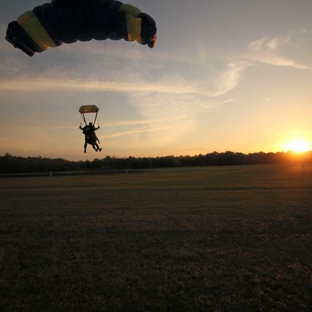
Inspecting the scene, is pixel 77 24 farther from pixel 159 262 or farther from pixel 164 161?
pixel 164 161

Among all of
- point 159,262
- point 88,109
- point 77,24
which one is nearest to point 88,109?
point 88,109

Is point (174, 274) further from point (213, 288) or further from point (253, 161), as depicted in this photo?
point (253, 161)

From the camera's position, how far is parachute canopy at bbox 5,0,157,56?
1017 cm

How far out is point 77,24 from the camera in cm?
1093

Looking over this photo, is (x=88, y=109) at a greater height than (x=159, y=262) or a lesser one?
greater

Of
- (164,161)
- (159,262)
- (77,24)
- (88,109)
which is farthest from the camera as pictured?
(164,161)

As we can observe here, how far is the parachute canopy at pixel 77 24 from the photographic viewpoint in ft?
33.4

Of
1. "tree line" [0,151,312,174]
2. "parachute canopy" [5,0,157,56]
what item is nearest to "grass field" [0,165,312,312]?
Answer: "parachute canopy" [5,0,157,56]

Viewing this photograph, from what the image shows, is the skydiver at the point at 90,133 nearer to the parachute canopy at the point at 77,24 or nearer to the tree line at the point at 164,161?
the parachute canopy at the point at 77,24

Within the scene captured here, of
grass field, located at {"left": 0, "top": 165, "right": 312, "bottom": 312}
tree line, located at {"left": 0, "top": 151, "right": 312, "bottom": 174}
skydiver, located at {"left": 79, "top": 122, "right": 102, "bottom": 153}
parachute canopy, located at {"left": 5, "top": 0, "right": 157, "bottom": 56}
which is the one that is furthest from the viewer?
tree line, located at {"left": 0, "top": 151, "right": 312, "bottom": 174}

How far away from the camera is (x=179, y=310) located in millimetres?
5410

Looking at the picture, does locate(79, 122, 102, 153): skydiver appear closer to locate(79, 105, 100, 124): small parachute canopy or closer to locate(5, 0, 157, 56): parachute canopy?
locate(79, 105, 100, 124): small parachute canopy

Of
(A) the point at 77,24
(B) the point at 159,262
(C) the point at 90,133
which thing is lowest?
(B) the point at 159,262

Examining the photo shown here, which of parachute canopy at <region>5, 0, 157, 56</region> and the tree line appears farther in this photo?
the tree line
